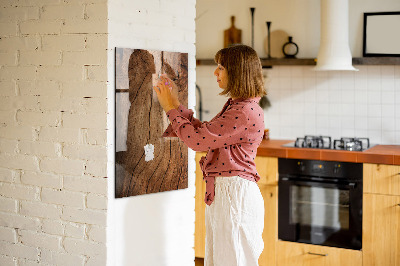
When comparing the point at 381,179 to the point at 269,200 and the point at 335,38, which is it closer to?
the point at 269,200

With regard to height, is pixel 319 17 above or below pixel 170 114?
above

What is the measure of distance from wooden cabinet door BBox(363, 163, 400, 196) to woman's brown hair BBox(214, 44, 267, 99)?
147 cm

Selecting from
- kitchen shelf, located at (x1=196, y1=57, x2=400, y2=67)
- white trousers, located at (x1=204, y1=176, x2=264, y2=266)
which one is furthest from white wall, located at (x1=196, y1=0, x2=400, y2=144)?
white trousers, located at (x1=204, y1=176, x2=264, y2=266)

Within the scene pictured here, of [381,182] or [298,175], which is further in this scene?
[298,175]

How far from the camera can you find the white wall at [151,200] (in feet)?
9.04

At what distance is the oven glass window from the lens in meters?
3.85

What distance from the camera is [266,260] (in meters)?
4.11

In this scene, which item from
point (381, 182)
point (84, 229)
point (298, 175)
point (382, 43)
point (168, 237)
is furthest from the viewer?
point (382, 43)

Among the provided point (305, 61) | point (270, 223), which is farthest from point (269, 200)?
point (305, 61)

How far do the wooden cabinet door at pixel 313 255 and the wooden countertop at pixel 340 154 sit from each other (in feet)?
2.06

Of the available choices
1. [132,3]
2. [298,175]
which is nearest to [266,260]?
[298,175]

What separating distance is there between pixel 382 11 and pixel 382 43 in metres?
0.24

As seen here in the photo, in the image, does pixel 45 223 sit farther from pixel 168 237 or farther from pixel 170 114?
pixel 170 114

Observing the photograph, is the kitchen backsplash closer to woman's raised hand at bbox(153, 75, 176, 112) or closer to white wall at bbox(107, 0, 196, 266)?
white wall at bbox(107, 0, 196, 266)
